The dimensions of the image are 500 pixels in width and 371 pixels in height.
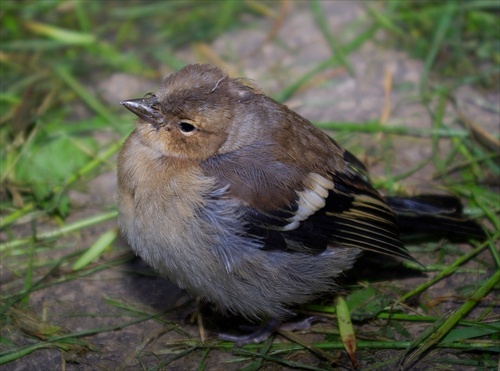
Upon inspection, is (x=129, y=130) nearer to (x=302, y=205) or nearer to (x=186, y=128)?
(x=186, y=128)

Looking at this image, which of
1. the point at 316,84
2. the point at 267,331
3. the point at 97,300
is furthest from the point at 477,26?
the point at 97,300

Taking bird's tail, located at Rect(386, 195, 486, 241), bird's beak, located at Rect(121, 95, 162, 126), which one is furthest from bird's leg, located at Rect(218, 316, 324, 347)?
bird's beak, located at Rect(121, 95, 162, 126)

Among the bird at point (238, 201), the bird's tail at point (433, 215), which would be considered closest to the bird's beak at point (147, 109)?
the bird at point (238, 201)

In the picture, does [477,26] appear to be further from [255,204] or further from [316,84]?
[255,204]

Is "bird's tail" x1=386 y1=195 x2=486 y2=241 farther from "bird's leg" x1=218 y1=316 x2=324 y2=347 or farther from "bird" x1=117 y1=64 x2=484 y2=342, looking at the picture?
"bird's leg" x1=218 y1=316 x2=324 y2=347

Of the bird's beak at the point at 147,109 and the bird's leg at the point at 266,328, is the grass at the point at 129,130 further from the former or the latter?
the bird's beak at the point at 147,109

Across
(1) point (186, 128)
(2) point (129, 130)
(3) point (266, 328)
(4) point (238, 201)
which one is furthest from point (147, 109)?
(2) point (129, 130)
